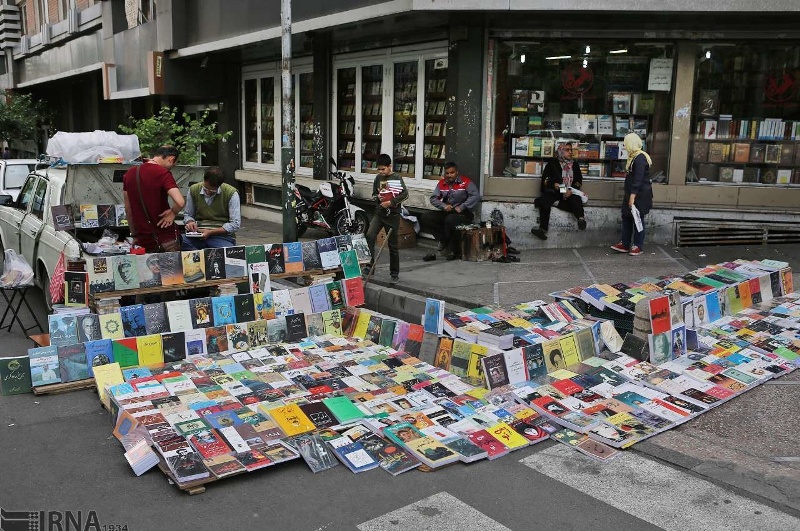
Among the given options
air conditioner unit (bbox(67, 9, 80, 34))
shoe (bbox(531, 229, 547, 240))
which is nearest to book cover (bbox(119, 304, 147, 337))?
shoe (bbox(531, 229, 547, 240))

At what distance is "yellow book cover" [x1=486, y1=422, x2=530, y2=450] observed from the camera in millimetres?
4934

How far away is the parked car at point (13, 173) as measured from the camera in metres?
13.5

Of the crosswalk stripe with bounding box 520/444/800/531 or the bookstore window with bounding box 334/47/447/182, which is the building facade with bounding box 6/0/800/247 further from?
the crosswalk stripe with bounding box 520/444/800/531

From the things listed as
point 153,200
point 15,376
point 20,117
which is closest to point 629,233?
point 153,200

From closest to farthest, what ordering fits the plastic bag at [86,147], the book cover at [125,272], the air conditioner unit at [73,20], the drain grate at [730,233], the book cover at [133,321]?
the book cover at [133,321]
the book cover at [125,272]
the plastic bag at [86,147]
the drain grate at [730,233]
the air conditioner unit at [73,20]

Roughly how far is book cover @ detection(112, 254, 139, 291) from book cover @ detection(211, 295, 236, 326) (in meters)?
0.88

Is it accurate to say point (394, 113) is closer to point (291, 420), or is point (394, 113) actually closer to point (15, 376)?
point (15, 376)

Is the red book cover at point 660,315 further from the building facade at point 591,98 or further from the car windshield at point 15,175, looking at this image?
the car windshield at point 15,175

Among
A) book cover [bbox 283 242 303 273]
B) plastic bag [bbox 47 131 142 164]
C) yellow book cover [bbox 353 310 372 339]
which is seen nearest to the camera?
yellow book cover [bbox 353 310 372 339]

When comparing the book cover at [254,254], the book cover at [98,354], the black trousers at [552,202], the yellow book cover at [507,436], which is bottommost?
the yellow book cover at [507,436]

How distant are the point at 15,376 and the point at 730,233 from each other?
10256mm

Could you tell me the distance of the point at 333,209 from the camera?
1339 centimetres

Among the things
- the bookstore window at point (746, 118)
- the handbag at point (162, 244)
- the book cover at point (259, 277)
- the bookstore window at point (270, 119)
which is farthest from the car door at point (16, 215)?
the bookstore window at point (746, 118)

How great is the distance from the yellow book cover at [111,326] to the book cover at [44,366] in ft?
1.49
